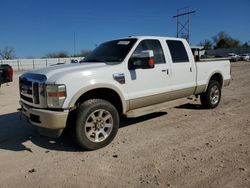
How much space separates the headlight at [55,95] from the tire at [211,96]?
14.8 feet

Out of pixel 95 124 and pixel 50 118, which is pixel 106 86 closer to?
pixel 95 124

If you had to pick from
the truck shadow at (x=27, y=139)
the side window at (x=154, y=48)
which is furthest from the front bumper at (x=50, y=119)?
the side window at (x=154, y=48)

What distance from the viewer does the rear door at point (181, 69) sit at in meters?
6.11

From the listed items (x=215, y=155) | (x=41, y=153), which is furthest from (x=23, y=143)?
(x=215, y=155)

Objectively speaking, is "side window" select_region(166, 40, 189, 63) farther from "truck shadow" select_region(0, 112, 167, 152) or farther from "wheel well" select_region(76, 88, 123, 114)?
"wheel well" select_region(76, 88, 123, 114)

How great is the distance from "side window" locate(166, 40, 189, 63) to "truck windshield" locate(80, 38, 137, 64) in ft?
3.52

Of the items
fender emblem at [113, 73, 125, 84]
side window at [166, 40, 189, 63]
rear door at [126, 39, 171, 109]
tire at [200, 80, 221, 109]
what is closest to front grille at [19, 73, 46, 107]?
fender emblem at [113, 73, 125, 84]

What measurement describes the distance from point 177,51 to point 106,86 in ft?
8.00

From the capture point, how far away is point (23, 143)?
5117mm

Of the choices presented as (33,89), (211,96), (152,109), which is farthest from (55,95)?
(211,96)

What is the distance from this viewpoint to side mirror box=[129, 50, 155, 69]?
5.05 metres

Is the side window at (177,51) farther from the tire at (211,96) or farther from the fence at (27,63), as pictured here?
the fence at (27,63)

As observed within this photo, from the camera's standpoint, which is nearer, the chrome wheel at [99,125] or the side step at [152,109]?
the chrome wheel at [99,125]

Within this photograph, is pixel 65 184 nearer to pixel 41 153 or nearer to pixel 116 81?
pixel 41 153
